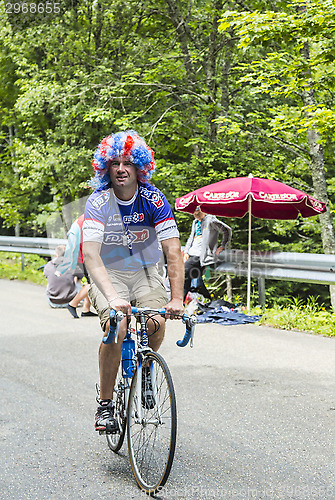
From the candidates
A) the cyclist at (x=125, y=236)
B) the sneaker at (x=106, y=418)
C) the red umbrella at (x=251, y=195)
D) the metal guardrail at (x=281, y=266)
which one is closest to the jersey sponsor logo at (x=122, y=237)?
the cyclist at (x=125, y=236)

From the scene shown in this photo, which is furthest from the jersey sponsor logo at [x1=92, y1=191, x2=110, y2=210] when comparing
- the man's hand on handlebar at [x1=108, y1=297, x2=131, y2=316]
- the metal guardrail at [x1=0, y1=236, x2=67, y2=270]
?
the metal guardrail at [x1=0, y1=236, x2=67, y2=270]

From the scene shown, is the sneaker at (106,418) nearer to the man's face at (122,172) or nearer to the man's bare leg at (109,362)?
the man's bare leg at (109,362)

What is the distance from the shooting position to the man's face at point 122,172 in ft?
14.0

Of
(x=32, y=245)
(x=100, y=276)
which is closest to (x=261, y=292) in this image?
(x=100, y=276)

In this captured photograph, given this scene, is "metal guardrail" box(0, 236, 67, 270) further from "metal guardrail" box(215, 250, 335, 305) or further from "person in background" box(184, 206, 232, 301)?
"metal guardrail" box(215, 250, 335, 305)

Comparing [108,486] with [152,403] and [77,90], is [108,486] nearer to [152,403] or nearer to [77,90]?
[152,403]

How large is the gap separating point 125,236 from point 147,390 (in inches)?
37.8

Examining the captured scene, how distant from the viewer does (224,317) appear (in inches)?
397

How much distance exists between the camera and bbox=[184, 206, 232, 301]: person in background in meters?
11.4

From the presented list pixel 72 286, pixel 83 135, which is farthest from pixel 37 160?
pixel 72 286

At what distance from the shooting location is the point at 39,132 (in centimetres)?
2183

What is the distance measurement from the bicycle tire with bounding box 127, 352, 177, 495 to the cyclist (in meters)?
0.34

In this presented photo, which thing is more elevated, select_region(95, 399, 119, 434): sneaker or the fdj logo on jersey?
the fdj logo on jersey

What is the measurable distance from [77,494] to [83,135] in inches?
590
